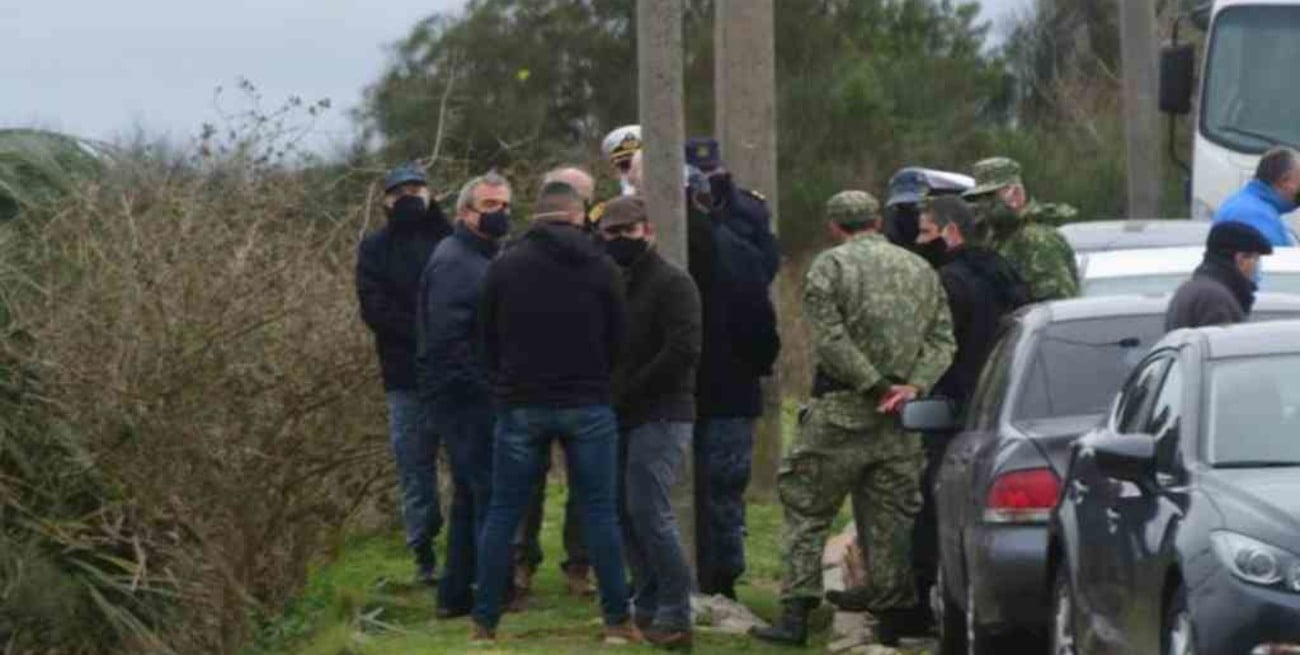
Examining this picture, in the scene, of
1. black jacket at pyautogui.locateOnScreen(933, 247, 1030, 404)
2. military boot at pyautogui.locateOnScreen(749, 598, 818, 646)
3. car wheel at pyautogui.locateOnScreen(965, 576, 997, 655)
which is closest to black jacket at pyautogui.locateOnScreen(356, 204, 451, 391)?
military boot at pyautogui.locateOnScreen(749, 598, 818, 646)

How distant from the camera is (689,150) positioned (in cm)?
1516

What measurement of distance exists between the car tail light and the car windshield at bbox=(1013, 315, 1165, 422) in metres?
0.40

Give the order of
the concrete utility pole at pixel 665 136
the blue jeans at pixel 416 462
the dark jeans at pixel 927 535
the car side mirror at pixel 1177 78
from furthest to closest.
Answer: the car side mirror at pixel 1177 78
the blue jeans at pixel 416 462
the concrete utility pole at pixel 665 136
the dark jeans at pixel 927 535

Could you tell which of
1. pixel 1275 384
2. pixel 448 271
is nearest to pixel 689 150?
pixel 448 271

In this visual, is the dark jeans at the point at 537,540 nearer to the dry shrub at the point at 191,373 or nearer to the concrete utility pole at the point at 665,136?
the concrete utility pole at the point at 665,136

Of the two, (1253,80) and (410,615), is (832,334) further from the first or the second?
(1253,80)

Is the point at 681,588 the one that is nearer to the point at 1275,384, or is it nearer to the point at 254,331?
the point at 254,331

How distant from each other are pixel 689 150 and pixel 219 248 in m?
2.14

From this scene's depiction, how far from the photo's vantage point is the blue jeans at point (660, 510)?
1323cm

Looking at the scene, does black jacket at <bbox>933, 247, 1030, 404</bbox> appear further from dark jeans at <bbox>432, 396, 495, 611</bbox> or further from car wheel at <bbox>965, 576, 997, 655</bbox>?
car wheel at <bbox>965, 576, 997, 655</bbox>

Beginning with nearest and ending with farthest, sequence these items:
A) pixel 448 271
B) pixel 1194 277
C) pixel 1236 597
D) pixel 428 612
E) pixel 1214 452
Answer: pixel 1236 597
pixel 1214 452
pixel 1194 277
pixel 448 271
pixel 428 612

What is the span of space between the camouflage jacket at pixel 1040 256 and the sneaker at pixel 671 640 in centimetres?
241

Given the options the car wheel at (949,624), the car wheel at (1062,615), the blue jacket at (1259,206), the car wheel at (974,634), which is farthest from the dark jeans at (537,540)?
the car wheel at (1062,615)

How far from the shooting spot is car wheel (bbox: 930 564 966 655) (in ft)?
42.4
